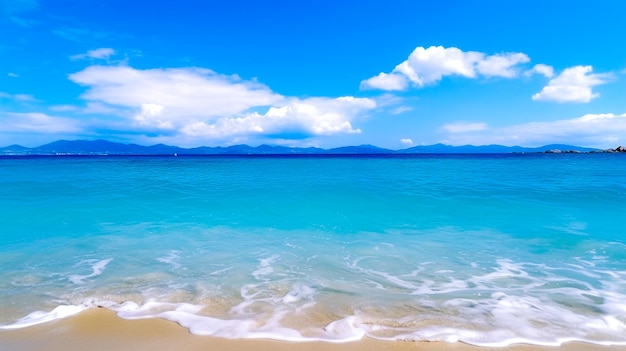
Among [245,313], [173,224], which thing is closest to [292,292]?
[245,313]

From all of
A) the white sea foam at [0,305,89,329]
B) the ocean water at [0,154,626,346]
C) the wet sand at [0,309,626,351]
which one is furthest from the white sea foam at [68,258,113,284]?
the wet sand at [0,309,626,351]

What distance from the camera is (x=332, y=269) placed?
7957 mm

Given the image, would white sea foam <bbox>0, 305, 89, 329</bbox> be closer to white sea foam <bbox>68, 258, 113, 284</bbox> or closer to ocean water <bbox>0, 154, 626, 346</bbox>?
ocean water <bbox>0, 154, 626, 346</bbox>

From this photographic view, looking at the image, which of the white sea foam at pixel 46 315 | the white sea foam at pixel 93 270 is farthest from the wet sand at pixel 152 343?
the white sea foam at pixel 93 270

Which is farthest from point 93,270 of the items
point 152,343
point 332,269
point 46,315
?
point 332,269

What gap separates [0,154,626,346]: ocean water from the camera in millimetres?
5266

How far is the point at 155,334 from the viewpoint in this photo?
4.88 m

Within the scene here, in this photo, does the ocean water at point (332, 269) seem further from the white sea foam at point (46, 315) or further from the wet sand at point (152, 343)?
the wet sand at point (152, 343)

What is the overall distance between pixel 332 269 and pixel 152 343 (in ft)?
14.0

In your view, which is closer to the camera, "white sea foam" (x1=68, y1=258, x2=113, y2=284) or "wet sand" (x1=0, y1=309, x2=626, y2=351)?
"wet sand" (x1=0, y1=309, x2=626, y2=351)

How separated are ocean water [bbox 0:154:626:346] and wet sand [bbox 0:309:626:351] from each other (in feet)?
0.63

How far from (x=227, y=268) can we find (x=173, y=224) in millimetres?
6341

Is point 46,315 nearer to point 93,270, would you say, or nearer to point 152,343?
point 152,343

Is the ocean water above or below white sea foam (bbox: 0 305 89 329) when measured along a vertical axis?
below
